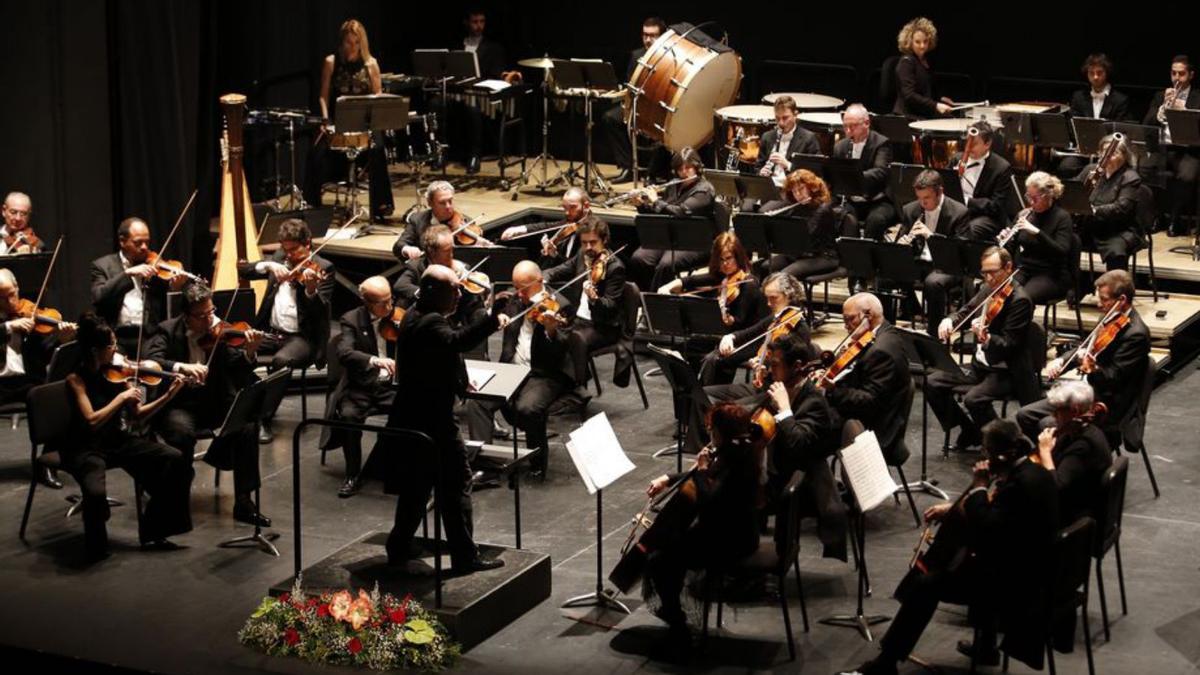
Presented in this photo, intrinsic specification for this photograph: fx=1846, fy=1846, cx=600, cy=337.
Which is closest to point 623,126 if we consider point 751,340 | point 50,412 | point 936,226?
point 936,226

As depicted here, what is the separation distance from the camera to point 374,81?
1450 cm

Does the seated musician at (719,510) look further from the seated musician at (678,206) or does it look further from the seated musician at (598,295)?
the seated musician at (678,206)

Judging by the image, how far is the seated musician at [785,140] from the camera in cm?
1330

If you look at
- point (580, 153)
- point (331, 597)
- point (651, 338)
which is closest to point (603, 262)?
point (651, 338)

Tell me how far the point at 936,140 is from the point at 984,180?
A: 120 centimetres

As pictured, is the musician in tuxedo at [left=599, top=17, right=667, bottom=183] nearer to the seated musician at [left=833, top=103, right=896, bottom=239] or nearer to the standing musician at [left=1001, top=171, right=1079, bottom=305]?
the seated musician at [left=833, top=103, right=896, bottom=239]

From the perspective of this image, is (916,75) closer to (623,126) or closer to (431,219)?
(623,126)

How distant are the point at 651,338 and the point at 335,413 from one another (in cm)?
308

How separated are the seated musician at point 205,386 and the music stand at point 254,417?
0.08 metres

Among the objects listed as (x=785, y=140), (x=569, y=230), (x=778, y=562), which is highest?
(x=785, y=140)

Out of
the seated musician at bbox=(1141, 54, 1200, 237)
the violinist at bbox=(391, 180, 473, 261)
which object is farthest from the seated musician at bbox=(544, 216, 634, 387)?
the seated musician at bbox=(1141, 54, 1200, 237)

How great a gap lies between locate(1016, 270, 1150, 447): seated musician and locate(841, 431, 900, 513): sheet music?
81.7 inches

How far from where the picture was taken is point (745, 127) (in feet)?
46.1

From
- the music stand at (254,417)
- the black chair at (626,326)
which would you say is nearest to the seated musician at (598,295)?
the black chair at (626,326)
